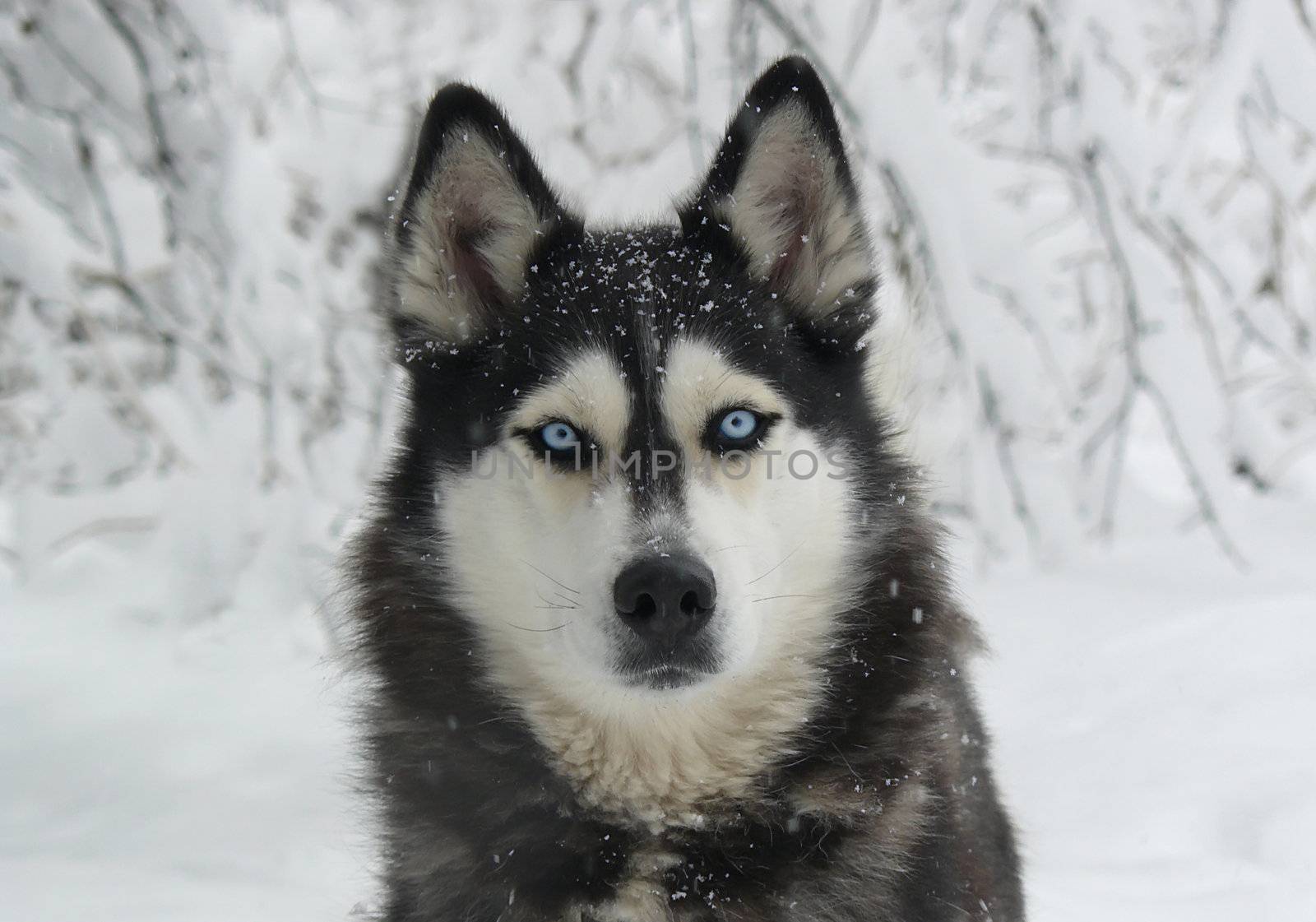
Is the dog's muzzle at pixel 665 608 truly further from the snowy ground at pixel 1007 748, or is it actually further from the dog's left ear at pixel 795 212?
the snowy ground at pixel 1007 748

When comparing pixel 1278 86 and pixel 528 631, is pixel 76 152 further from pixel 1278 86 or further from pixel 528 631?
pixel 1278 86

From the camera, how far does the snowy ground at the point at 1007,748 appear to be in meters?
2.92

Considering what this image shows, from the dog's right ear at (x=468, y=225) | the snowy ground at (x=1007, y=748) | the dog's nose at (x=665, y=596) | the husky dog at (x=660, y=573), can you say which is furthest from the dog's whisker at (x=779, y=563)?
the snowy ground at (x=1007, y=748)

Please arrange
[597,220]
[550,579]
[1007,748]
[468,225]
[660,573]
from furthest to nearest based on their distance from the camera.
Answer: [1007,748] < [597,220] < [468,225] < [550,579] < [660,573]

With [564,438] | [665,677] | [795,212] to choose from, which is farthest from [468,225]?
[665,677]

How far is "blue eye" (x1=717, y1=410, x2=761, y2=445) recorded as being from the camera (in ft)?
6.97

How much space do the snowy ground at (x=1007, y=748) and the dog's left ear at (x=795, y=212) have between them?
1228 millimetres

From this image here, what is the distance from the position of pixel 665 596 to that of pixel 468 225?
37.0 inches

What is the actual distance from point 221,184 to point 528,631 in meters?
2.46

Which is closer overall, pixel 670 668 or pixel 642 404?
pixel 670 668

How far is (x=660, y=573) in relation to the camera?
6.08ft

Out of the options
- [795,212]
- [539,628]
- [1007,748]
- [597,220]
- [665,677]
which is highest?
[597,220]

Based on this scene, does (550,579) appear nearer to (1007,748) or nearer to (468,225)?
(468,225)

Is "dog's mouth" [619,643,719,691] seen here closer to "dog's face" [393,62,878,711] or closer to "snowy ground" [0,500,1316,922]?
"dog's face" [393,62,878,711]
